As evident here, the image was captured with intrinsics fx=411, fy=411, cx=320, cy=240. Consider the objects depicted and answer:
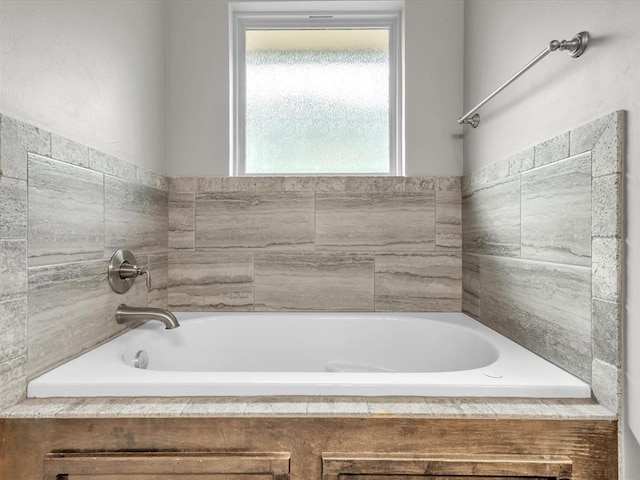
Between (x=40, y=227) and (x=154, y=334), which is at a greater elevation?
(x=40, y=227)

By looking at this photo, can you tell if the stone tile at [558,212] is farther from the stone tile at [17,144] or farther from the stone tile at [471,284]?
the stone tile at [17,144]

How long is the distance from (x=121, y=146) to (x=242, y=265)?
0.72m

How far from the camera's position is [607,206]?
3.00 feet

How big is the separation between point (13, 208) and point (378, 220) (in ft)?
4.47

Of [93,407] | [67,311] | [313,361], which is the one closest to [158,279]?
[67,311]

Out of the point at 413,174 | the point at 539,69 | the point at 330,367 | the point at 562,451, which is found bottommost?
the point at 330,367

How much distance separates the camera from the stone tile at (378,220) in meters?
1.89

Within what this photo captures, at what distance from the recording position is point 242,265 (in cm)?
192

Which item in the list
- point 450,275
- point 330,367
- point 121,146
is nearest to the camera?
point 121,146

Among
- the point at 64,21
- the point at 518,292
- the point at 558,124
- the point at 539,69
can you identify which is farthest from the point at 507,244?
the point at 64,21

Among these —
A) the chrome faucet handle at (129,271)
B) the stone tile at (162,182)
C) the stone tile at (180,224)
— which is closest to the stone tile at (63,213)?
the chrome faucet handle at (129,271)

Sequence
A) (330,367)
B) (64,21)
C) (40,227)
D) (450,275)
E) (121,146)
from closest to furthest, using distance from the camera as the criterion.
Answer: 1. (40,227)
2. (64,21)
3. (121,146)
4. (330,367)
5. (450,275)

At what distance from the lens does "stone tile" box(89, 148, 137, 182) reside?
4.24ft

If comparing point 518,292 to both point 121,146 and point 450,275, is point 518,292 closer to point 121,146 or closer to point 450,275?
point 450,275
